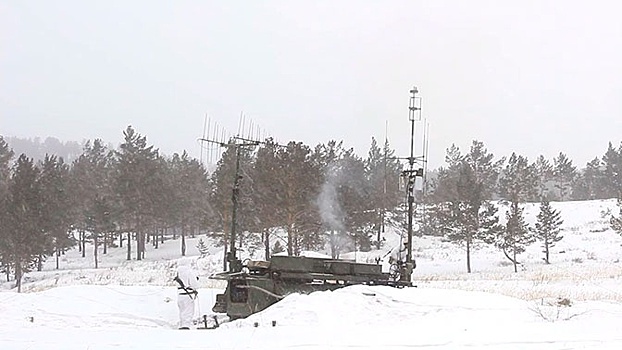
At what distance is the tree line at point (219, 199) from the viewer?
32.5 m

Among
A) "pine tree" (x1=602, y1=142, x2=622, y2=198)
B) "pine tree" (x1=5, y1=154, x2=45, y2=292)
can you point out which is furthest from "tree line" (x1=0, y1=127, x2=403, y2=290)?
"pine tree" (x1=602, y1=142, x2=622, y2=198)

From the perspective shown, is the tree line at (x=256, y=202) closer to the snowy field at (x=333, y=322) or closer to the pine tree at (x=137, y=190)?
the pine tree at (x=137, y=190)

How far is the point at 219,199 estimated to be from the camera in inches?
1596

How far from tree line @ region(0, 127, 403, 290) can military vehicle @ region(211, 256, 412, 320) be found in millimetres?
4657

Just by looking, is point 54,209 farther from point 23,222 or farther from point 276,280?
point 276,280

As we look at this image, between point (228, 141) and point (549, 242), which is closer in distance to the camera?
point (228, 141)

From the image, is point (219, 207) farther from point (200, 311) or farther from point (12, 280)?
point (200, 311)

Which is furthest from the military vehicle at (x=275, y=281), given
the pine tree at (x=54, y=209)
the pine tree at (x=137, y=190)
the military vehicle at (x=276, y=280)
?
the pine tree at (x=137, y=190)

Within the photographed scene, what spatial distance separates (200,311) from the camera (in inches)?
687

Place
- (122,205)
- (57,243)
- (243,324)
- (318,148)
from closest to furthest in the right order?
(243,324) < (318,148) < (57,243) < (122,205)

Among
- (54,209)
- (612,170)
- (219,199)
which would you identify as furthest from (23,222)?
(612,170)

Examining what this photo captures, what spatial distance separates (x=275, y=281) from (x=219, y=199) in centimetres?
2551

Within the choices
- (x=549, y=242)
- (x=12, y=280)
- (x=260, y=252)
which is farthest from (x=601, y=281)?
(x=12, y=280)

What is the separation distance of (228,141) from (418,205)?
181ft
